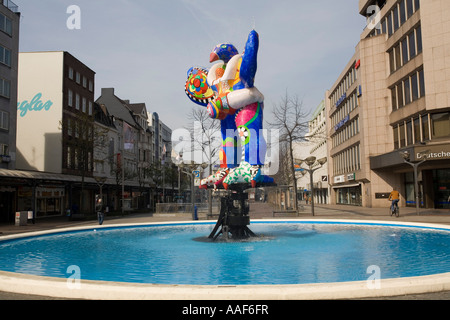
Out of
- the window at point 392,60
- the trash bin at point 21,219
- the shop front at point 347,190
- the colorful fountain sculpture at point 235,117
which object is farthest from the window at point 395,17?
the trash bin at point 21,219

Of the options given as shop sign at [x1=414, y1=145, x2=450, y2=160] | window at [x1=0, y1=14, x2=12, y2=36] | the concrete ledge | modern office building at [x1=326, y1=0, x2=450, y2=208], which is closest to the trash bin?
window at [x1=0, y1=14, x2=12, y2=36]

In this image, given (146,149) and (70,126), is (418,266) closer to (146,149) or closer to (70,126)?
(70,126)

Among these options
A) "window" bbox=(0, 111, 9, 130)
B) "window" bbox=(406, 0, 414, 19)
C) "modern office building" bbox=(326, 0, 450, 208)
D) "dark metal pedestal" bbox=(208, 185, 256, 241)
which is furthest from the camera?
"window" bbox=(406, 0, 414, 19)

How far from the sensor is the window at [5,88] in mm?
30984

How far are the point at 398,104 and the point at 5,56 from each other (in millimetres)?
36383

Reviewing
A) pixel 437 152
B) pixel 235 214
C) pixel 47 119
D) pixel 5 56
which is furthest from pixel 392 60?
pixel 47 119

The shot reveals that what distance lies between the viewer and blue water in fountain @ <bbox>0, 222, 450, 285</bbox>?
25.0 ft

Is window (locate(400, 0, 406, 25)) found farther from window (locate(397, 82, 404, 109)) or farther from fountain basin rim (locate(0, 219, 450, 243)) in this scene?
fountain basin rim (locate(0, 219, 450, 243))

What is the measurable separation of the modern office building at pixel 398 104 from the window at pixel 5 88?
33.9 metres

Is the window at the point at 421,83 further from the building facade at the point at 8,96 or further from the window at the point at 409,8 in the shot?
the building facade at the point at 8,96

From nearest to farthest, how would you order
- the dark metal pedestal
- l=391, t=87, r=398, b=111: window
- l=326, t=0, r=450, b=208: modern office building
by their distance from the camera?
1. the dark metal pedestal
2. l=326, t=0, r=450, b=208: modern office building
3. l=391, t=87, r=398, b=111: window

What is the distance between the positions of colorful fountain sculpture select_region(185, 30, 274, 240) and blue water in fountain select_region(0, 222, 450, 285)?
1.58m

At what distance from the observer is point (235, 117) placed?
43.7 ft

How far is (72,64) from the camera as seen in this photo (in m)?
43.8
